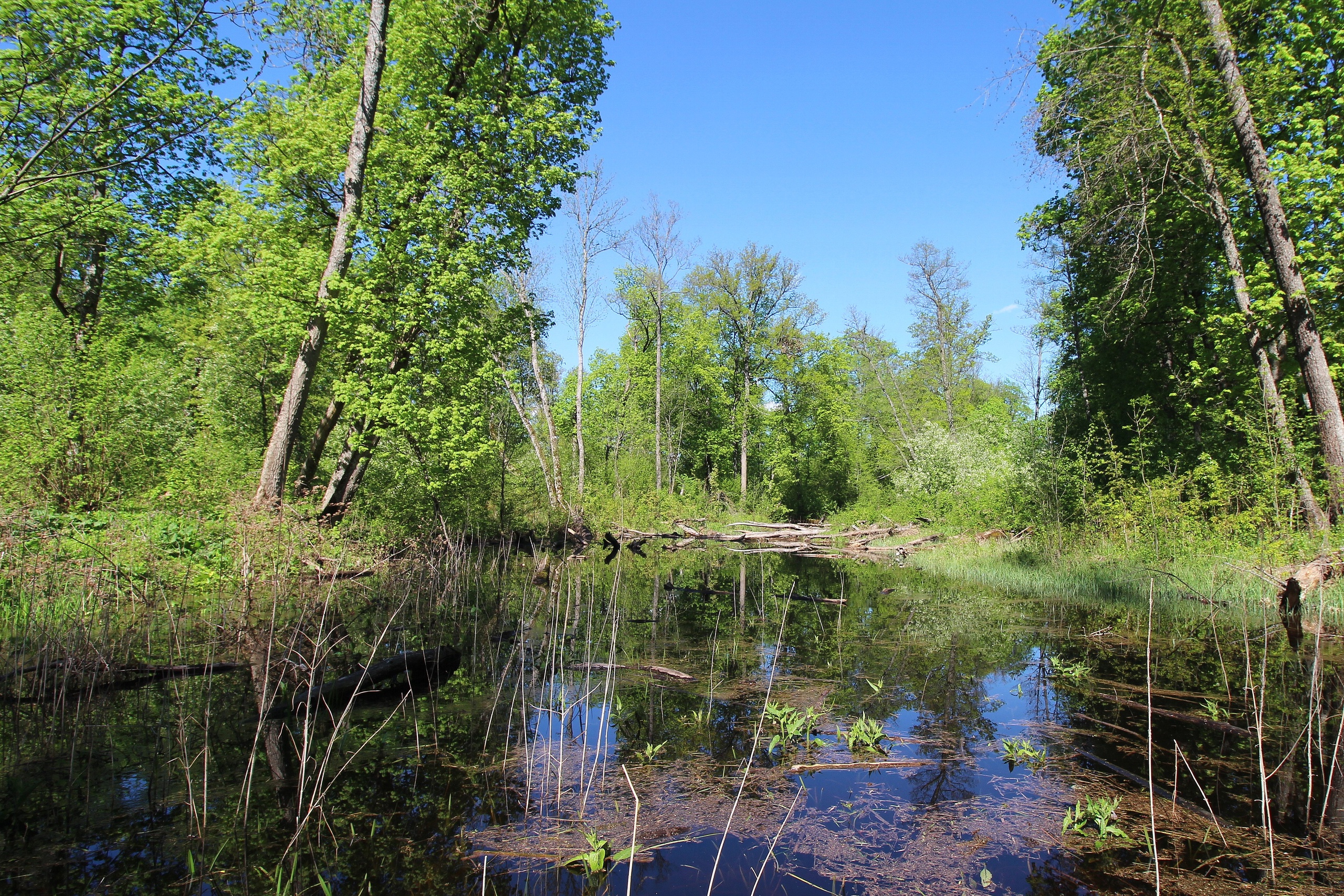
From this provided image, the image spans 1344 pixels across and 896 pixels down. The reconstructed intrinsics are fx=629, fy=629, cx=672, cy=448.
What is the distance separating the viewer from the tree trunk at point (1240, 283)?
10.4m

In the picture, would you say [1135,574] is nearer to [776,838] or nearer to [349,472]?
[776,838]

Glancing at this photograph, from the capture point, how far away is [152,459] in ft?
37.4

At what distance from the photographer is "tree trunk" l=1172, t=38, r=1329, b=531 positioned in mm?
10429

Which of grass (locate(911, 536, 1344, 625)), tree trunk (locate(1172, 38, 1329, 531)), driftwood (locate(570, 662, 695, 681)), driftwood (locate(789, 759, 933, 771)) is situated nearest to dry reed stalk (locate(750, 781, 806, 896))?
driftwood (locate(789, 759, 933, 771))

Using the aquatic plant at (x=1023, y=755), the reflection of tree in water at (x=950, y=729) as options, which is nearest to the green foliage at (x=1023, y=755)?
the aquatic plant at (x=1023, y=755)

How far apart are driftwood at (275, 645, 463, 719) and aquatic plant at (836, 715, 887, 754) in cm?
320

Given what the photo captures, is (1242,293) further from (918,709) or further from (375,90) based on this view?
(375,90)

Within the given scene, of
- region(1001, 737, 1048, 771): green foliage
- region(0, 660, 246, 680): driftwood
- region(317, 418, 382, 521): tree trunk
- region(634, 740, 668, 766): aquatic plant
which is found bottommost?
region(634, 740, 668, 766): aquatic plant

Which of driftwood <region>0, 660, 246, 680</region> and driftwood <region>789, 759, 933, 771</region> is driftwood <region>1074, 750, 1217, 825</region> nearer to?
driftwood <region>789, 759, 933, 771</region>

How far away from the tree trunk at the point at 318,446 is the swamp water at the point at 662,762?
5.14 m

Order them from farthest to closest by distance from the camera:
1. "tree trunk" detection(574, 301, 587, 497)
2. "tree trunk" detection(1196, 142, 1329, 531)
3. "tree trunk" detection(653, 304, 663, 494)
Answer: "tree trunk" detection(653, 304, 663, 494) < "tree trunk" detection(574, 301, 587, 497) < "tree trunk" detection(1196, 142, 1329, 531)

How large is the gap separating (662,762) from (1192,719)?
3762 millimetres

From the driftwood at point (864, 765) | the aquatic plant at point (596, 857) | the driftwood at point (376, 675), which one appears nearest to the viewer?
the aquatic plant at point (596, 857)

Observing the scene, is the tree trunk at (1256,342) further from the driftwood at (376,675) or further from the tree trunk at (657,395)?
the tree trunk at (657,395)
